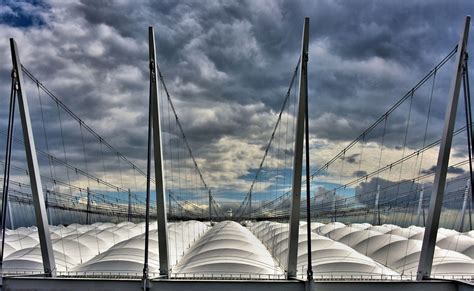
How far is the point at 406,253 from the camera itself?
138 ft

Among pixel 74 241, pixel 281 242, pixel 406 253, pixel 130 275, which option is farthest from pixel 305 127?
pixel 74 241

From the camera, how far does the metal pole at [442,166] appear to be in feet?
81.7

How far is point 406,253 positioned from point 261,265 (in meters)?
15.6

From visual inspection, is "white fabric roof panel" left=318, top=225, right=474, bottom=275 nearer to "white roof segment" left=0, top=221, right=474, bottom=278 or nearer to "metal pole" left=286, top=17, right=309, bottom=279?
"white roof segment" left=0, top=221, right=474, bottom=278

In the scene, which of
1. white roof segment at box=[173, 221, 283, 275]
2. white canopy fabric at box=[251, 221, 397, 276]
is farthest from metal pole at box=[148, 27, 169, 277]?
white canopy fabric at box=[251, 221, 397, 276]

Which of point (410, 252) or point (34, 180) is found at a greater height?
point (34, 180)

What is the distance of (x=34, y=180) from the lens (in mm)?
27922

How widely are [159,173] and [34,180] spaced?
8.28 m

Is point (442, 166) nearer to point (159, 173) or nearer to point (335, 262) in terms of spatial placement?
point (335, 262)

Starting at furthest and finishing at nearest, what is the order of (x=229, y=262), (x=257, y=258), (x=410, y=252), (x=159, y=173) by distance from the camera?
(x=410, y=252)
(x=257, y=258)
(x=229, y=262)
(x=159, y=173)

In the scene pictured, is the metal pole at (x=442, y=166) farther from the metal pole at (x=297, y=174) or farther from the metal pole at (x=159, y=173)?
the metal pole at (x=159, y=173)

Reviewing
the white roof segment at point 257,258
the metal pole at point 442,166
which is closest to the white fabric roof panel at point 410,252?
the white roof segment at point 257,258

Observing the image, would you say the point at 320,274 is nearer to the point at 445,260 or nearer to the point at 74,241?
the point at 445,260

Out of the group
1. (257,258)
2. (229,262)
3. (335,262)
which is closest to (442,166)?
(335,262)
